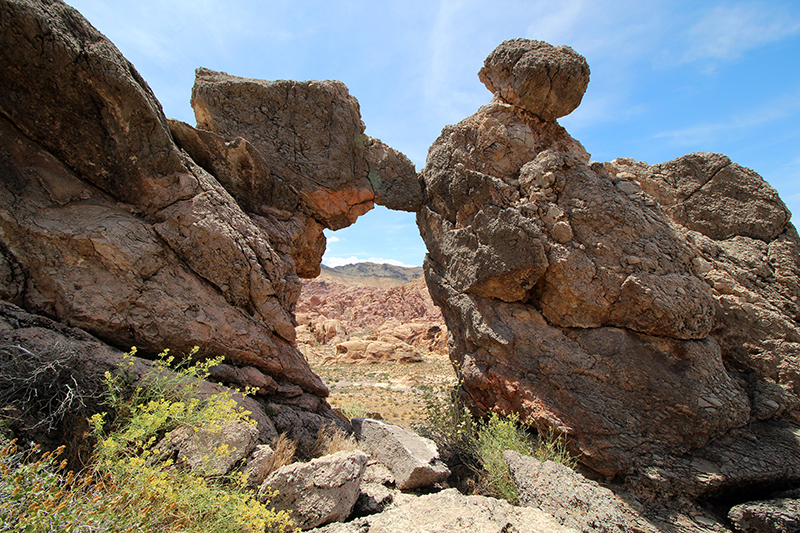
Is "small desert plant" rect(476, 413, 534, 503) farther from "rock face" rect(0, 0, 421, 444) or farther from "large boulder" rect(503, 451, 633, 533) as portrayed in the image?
"rock face" rect(0, 0, 421, 444)

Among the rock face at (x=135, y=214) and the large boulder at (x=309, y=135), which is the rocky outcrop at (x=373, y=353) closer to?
the large boulder at (x=309, y=135)

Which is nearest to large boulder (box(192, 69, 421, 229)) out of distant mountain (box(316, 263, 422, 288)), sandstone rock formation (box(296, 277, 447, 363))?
sandstone rock formation (box(296, 277, 447, 363))

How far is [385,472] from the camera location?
4.16 metres

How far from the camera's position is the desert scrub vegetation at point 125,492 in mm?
1604

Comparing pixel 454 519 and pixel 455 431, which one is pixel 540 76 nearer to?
pixel 455 431

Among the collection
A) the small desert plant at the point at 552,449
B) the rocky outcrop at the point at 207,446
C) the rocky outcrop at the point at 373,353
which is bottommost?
the rocky outcrop at the point at 373,353

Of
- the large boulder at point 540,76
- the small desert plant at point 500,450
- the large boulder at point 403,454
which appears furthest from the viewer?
the large boulder at point 540,76

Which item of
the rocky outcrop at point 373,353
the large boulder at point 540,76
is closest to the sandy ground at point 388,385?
the rocky outcrop at point 373,353

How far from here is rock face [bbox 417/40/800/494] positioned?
4.55 meters

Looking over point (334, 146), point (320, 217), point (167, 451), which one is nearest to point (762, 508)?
point (167, 451)

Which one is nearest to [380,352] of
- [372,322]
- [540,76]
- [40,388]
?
[540,76]

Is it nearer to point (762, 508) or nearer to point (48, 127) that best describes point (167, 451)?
point (48, 127)

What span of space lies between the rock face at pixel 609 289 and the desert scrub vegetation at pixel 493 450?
23 centimetres

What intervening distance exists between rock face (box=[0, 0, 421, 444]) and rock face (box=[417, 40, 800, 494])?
279 cm
